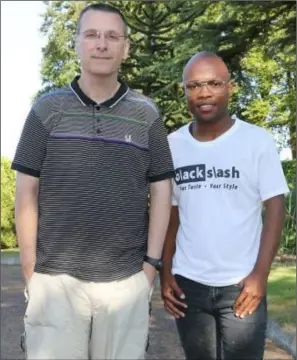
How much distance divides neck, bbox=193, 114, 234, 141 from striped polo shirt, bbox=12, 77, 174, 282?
0.32 metres

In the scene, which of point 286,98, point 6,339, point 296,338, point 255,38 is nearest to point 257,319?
point 296,338

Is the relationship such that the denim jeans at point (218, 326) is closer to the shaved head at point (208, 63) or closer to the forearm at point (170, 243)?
the forearm at point (170, 243)

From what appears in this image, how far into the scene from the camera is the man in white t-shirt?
2818mm

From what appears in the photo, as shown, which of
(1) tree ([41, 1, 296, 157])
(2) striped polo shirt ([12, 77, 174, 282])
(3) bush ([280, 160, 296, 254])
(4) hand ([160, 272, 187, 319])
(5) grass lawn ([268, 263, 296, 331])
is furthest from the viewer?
(3) bush ([280, 160, 296, 254])

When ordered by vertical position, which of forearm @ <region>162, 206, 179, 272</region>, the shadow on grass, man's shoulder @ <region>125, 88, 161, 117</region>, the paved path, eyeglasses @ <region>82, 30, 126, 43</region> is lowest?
the paved path

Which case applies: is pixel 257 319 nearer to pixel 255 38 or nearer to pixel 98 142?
pixel 98 142

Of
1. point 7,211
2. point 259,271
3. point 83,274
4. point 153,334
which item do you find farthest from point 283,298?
point 7,211

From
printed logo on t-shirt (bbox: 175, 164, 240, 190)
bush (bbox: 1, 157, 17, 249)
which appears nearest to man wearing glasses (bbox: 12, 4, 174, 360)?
printed logo on t-shirt (bbox: 175, 164, 240, 190)

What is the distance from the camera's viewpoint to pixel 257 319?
2.87 meters

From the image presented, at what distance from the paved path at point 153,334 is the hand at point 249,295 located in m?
3.28

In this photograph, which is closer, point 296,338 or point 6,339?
point 296,338

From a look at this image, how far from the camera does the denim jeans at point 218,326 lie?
9.29 feet

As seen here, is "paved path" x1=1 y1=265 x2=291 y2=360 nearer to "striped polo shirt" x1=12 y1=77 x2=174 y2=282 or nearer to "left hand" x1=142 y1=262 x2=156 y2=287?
"left hand" x1=142 y1=262 x2=156 y2=287

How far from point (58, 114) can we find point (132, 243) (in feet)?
1.92
